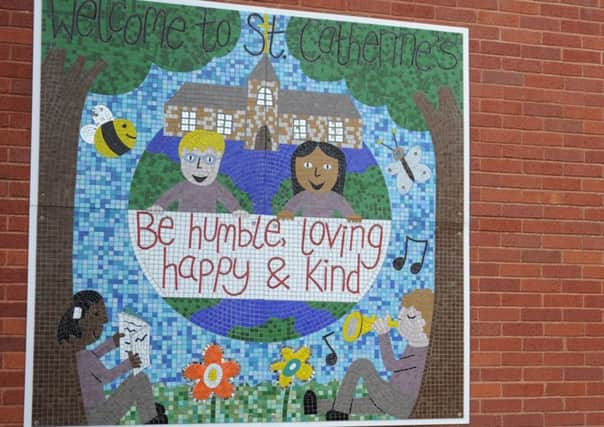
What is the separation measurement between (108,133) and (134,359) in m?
1.11

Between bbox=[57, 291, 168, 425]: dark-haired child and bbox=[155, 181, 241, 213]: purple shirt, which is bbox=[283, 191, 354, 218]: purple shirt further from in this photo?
bbox=[57, 291, 168, 425]: dark-haired child

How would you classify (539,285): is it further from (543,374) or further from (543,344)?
(543,374)

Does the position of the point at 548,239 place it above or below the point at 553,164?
below

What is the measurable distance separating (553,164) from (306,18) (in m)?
1.60

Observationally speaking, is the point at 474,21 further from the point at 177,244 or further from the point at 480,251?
the point at 177,244

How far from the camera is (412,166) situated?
5.04 m

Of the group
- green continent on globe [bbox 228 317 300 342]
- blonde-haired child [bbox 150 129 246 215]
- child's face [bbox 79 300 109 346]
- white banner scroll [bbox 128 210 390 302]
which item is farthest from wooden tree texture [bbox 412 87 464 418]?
child's face [bbox 79 300 109 346]

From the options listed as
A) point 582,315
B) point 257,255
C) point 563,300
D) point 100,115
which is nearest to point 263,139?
point 257,255

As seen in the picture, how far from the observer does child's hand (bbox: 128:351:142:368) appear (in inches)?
181

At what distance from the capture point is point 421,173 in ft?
16.6

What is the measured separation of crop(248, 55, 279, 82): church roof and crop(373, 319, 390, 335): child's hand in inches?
53.4

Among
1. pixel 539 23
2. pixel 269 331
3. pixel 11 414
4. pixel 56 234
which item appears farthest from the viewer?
pixel 539 23

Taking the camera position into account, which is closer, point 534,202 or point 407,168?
point 407,168

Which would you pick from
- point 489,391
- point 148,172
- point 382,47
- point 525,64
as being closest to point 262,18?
point 382,47
